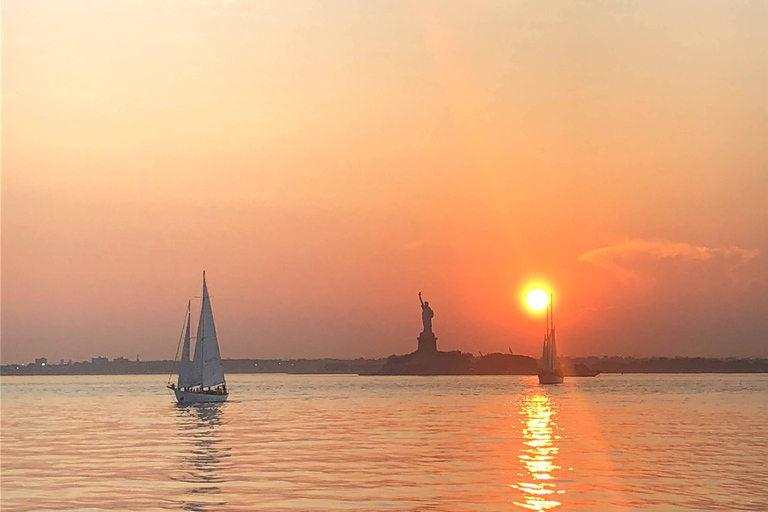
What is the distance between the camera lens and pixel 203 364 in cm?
9419

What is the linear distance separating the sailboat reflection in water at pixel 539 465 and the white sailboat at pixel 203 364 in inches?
1111

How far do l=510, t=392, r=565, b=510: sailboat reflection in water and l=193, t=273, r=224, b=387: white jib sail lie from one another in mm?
28015

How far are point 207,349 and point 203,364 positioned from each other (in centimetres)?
226

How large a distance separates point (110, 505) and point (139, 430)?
36647mm

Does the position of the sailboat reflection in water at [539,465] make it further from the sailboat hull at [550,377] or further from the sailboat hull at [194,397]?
the sailboat hull at [550,377]

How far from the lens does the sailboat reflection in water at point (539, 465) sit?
110 ft

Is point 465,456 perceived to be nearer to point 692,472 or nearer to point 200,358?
point 692,472

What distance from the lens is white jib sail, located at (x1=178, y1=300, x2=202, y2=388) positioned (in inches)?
3693

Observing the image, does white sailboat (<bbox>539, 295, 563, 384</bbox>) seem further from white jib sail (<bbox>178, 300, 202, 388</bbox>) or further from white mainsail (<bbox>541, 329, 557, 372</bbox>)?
white jib sail (<bbox>178, 300, 202, 388</bbox>)

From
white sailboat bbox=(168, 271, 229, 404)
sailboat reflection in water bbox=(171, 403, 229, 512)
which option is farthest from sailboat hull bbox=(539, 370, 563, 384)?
sailboat reflection in water bbox=(171, 403, 229, 512)

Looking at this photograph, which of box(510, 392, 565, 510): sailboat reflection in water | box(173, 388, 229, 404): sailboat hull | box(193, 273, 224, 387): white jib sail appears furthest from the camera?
box(173, 388, 229, 404): sailboat hull

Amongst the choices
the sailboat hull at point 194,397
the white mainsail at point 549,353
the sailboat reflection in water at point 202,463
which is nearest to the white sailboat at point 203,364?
the sailboat hull at point 194,397

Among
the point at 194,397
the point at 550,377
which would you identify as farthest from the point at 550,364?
the point at 194,397

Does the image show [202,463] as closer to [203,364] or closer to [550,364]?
[203,364]
